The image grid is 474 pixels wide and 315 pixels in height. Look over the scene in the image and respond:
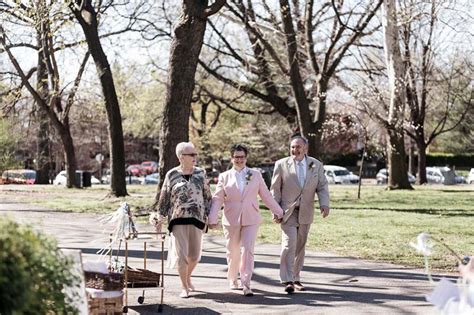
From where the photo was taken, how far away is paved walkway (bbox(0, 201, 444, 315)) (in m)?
9.73

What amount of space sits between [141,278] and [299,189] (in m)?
2.76

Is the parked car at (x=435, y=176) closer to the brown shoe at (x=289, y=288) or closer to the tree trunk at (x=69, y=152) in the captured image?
the tree trunk at (x=69, y=152)

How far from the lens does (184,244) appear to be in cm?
1057

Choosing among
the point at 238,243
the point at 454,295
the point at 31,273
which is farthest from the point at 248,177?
the point at 31,273

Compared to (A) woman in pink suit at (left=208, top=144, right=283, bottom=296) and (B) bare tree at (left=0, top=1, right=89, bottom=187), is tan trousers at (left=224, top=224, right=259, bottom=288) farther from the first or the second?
(B) bare tree at (left=0, top=1, right=89, bottom=187)

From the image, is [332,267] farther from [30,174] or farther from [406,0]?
[30,174]

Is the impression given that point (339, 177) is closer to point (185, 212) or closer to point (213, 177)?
point (213, 177)

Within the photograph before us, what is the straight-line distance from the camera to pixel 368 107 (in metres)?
42.1

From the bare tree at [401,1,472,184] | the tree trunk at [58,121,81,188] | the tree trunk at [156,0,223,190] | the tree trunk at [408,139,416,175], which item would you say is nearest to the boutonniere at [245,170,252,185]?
the tree trunk at [156,0,223,190]

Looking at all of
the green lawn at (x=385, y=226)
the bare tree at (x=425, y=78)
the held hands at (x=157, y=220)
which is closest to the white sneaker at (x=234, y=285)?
the held hands at (x=157, y=220)

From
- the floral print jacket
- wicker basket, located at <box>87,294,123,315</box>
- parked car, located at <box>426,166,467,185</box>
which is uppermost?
parked car, located at <box>426,166,467,185</box>

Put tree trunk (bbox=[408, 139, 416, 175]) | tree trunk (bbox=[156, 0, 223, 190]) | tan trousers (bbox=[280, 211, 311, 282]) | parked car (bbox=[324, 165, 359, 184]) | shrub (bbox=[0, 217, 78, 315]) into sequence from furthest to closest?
tree trunk (bbox=[408, 139, 416, 175]) → parked car (bbox=[324, 165, 359, 184]) → tree trunk (bbox=[156, 0, 223, 190]) → tan trousers (bbox=[280, 211, 311, 282]) → shrub (bbox=[0, 217, 78, 315])

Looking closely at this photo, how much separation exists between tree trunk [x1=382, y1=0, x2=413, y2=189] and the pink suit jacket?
17888mm

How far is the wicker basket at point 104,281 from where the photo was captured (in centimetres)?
790
